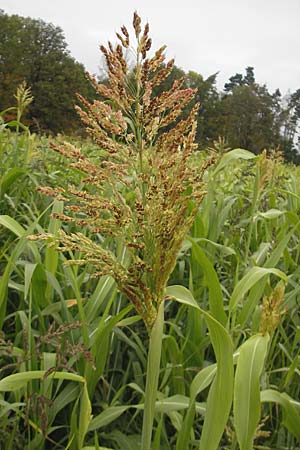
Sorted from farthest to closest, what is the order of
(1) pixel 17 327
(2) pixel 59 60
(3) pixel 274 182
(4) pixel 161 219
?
(2) pixel 59 60 < (3) pixel 274 182 < (1) pixel 17 327 < (4) pixel 161 219

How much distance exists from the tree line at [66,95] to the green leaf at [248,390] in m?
37.2

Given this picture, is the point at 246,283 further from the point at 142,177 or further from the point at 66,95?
the point at 66,95

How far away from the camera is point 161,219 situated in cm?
77

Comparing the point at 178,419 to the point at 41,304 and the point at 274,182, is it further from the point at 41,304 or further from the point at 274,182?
the point at 274,182

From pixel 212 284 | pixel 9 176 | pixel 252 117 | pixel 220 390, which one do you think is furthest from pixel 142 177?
pixel 252 117

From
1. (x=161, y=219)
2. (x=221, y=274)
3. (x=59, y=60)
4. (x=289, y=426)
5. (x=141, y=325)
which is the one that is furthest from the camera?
(x=59, y=60)

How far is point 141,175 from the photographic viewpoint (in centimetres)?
80

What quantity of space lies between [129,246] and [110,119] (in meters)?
0.20

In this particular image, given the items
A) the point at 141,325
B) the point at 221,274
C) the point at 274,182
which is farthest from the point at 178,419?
the point at 274,182

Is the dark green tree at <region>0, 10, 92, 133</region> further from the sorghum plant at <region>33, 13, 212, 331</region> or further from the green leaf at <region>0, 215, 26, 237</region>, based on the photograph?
the sorghum plant at <region>33, 13, 212, 331</region>

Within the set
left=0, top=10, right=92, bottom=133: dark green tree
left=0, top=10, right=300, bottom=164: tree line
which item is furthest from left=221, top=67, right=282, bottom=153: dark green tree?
left=0, top=10, right=92, bottom=133: dark green tree

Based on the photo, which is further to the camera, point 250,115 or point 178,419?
point 250,115

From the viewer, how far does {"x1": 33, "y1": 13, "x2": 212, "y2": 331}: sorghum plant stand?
77 cm

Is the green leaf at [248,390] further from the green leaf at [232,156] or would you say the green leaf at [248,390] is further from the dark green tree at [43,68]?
the dark green tree at [43,68]
